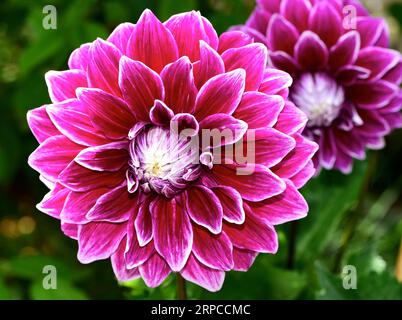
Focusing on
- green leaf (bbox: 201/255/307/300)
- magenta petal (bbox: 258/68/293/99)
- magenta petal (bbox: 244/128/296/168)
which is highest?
magenta petal (bbox: 258/68/293/99)

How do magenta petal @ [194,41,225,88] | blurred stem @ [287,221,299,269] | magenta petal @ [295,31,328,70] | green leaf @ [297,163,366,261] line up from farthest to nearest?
green leaf @ [297,163,366,261] < blurred stem @ [287,221,299,269] < magenta petal @ [295,31,328,70] < magenta petal @ [194,41,225,88]

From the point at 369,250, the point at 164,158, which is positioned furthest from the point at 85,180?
the point at 369,250

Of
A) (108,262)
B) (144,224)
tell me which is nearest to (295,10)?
(144,224)

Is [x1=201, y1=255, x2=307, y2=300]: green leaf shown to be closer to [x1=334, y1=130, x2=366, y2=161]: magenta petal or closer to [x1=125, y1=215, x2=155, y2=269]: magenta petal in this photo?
[x1=334, y1=130, x2=366, y2=161]: magenta petal

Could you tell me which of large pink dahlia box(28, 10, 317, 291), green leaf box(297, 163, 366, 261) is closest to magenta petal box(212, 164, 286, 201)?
large pink dahlia box(28, 10, 317, 291)

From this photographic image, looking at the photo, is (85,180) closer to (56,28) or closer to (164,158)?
(164,158)

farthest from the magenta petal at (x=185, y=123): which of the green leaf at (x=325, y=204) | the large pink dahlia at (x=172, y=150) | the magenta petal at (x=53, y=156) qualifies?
the green leaf at (x=325, y=204)
